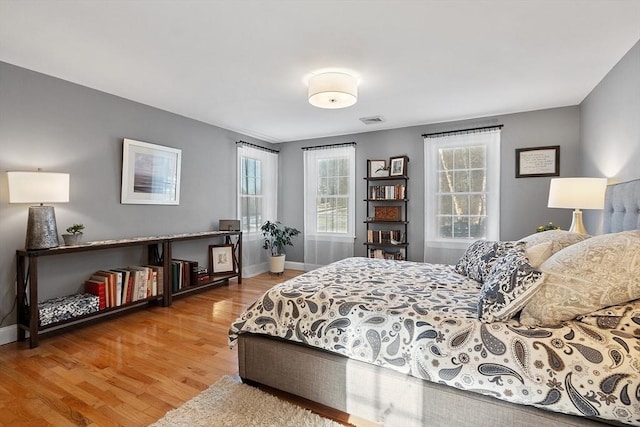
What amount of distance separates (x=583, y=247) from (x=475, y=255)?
106cm

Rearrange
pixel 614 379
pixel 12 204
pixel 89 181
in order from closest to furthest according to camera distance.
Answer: pixel 614 379 → pixel 12 204 → pixel 89 181

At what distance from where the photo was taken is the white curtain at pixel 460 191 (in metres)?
4.20

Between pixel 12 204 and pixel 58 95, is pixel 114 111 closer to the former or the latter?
pixel 58 95

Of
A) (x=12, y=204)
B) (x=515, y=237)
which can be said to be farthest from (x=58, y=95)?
(x=515, y=237)

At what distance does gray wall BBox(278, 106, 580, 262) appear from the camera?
3852 mm

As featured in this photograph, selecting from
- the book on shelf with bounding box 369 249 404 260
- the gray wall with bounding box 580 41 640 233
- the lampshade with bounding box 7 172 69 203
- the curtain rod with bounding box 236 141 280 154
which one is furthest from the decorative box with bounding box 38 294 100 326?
the gray wall with bounding box 580 41 640 233

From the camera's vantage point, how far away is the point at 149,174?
3.78 m

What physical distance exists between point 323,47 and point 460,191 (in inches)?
117

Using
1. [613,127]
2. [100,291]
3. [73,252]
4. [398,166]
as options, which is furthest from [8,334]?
[613,127]

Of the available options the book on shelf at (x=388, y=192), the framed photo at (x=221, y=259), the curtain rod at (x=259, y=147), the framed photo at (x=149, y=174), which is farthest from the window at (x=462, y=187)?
the framed photo at (x=149, y=174)

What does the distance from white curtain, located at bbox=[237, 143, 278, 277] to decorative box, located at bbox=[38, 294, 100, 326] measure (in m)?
2.39

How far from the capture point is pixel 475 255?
2.54 meters

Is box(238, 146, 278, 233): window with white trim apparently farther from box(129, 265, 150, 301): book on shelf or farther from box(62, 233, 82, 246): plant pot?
box(62, 233, 82, 246): plant pot

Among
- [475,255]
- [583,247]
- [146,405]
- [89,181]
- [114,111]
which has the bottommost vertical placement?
[146,405]
